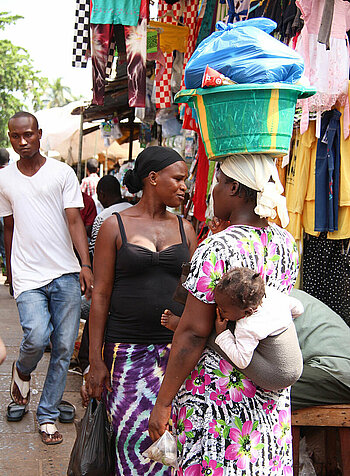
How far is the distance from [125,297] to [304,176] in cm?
230

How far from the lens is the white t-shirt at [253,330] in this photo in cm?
197

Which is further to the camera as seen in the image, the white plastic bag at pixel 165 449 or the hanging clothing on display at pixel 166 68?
the hanging clothing on display at pixel 166 68

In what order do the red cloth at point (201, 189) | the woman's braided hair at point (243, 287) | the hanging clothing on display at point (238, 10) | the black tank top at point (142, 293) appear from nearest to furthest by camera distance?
the woman's braided hair at point (243, 287) < the black tank top at point (142, 293) < the hanging clothing on display at point (238, 10) < the red cloth at point (201, 189)

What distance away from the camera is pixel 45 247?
416cm

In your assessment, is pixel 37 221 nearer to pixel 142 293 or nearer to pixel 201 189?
pixel 142 293

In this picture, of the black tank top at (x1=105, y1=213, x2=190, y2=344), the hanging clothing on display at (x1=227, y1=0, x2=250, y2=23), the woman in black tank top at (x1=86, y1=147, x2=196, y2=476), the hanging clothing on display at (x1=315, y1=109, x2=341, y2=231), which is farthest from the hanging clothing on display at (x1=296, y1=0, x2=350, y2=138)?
the black tank top at (x1=105, y1=213, x2=190, y2=344)

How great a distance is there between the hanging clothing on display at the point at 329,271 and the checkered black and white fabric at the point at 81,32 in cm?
311

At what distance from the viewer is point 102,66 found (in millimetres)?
6141

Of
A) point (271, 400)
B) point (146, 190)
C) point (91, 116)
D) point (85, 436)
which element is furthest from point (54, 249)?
point (91, 116)

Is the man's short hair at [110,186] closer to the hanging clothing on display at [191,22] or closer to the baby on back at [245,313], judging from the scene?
the hanging clothing on display at [191,22]

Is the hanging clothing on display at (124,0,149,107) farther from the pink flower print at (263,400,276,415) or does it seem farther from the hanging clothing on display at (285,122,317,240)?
the pink flower print at (263,400,276,415)

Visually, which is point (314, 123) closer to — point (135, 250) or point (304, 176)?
point (304, 176)

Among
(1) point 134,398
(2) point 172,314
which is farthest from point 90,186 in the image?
(2) point 172,314

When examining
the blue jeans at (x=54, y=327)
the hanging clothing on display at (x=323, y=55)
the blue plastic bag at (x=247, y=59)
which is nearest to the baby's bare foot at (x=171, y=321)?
the blue plastic bag at (x=247, y=59)
